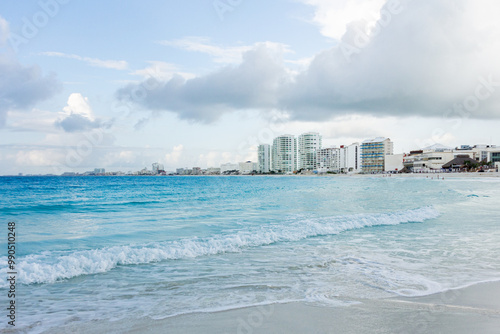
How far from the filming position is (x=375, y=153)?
185250 mm

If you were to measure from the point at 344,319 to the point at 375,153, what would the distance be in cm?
19195

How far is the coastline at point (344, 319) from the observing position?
514 cm

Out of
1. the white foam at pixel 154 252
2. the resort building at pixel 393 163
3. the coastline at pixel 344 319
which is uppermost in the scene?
the resort building at pixel 393 163

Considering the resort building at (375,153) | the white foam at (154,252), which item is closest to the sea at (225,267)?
the white foam at (154,252)

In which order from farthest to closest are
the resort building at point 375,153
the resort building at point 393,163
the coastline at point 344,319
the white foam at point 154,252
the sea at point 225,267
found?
the resort building at point 375,153 → the resort building at point 393,163 → the white foam at point 154,252 → the sea at point 225,267 → the coastline at point 344,319

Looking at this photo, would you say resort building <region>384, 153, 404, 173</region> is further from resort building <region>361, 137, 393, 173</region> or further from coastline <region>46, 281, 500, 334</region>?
coastline <region>46, 281, 500, 334</region>

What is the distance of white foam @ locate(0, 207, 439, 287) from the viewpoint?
8.74m

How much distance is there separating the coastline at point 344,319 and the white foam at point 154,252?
12.6 ft

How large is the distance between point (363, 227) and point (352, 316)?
12.1 m

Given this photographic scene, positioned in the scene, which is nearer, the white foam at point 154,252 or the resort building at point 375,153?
the white foam at point 154,252

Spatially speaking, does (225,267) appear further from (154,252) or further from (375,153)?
(375,153)

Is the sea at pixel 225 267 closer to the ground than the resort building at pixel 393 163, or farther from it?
closer to the ground

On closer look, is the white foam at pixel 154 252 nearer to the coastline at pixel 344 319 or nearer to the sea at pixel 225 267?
the sea at pixel 225 267

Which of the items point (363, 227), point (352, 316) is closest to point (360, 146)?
point (363, 227)
